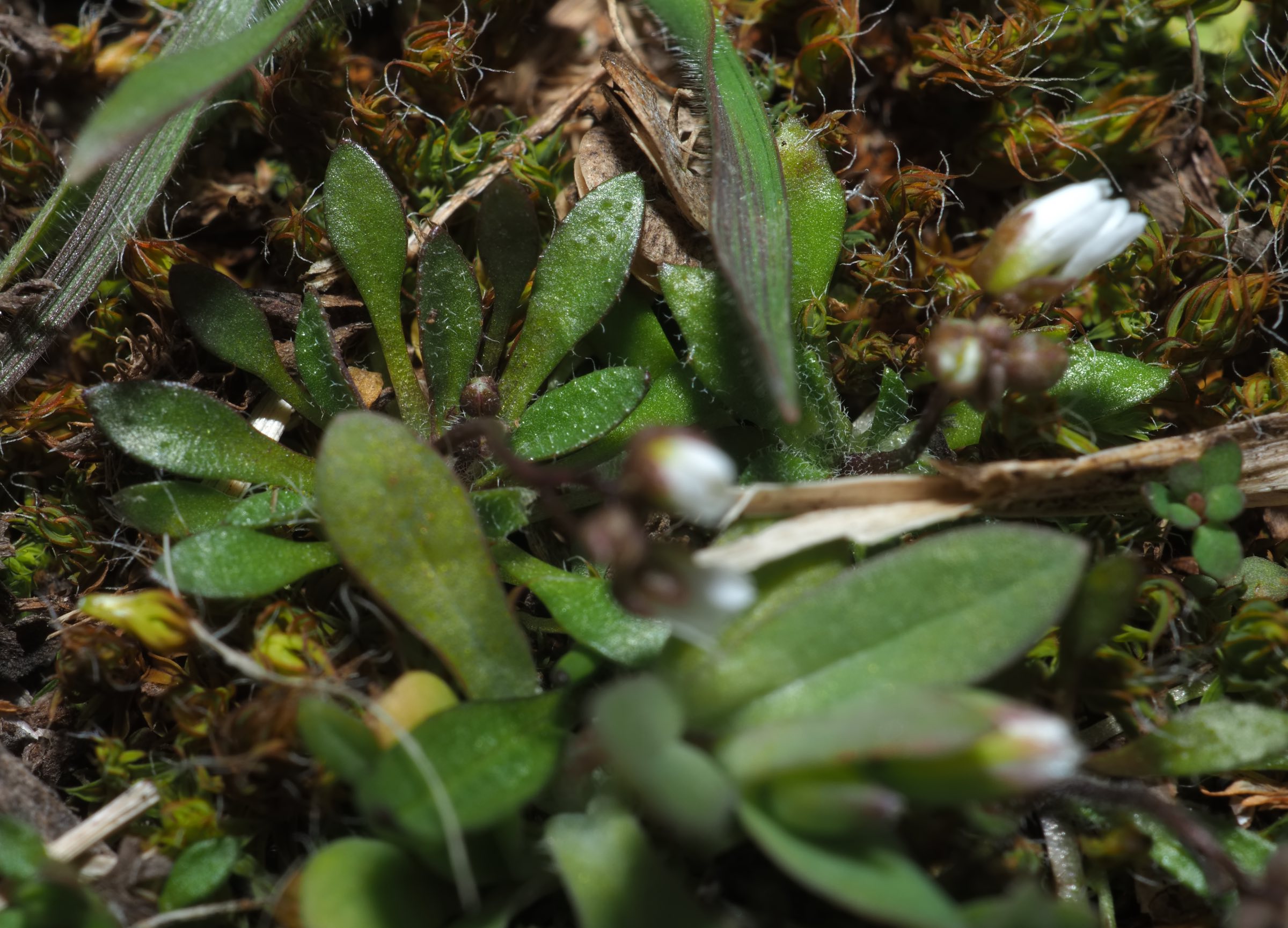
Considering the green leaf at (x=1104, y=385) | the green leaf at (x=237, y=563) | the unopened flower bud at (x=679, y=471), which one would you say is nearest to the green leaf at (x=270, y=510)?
the green leaf at (x=237, y=563)

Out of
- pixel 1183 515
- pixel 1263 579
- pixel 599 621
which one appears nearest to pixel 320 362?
pixel 599 621

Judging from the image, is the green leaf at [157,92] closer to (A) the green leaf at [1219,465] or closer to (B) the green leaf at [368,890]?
(B) the green leaf at [368,890]

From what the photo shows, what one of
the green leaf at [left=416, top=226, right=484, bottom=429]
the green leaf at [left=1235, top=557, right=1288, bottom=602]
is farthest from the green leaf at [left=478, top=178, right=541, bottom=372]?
the green leaf at [left=1235, top=557, right=1288, bottom=602]

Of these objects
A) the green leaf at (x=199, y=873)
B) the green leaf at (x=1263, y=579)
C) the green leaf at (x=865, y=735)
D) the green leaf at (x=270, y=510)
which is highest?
the green leaf at (x=270, y=510)

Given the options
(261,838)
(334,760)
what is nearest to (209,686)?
(261,838)

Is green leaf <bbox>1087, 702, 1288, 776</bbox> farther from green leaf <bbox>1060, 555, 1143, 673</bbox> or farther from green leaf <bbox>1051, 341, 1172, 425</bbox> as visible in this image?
green leaf <bbox>1051, 341, 1172, 425</bbox>

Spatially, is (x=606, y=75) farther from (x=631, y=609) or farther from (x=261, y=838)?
(x=261, y=838)

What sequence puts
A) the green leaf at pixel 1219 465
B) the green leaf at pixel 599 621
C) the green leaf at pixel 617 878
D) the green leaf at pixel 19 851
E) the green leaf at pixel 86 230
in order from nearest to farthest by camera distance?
the green leaf at pixel 617 878 < the green leaf at pixel 19 851 < the green leaf at pixel 599 621 < the green leaf at pixel 1219 465 < the green leaf at pixel 86 230
